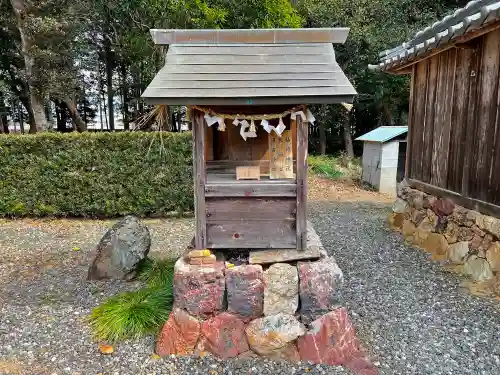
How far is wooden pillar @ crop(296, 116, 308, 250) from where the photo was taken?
3.54 meters

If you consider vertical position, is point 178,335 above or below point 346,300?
above

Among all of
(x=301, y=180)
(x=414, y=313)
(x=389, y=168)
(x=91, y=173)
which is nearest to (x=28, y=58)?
(x=91, y=173)

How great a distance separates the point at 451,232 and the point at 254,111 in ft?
12.6

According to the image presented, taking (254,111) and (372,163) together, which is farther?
(372,163)

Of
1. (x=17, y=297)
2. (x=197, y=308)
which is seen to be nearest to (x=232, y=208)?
(x=197, y=308)

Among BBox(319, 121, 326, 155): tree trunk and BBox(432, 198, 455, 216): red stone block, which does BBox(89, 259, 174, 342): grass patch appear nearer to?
BBox(432, 198, 455, 216): red stone block

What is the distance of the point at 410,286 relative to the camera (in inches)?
182

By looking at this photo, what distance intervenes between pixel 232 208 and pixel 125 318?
1589mm

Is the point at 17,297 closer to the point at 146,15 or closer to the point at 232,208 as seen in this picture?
the point at 232,208

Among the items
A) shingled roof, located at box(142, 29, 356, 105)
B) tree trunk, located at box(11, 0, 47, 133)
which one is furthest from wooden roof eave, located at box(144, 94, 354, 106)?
tree trunk, located at box(11, 0, 47, 133)

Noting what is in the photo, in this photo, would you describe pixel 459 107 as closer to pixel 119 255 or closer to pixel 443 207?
pixel 443 207

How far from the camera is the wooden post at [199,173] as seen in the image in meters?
3.57

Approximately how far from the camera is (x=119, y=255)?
494 centimetres

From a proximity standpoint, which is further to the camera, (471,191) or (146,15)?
(146,15)
